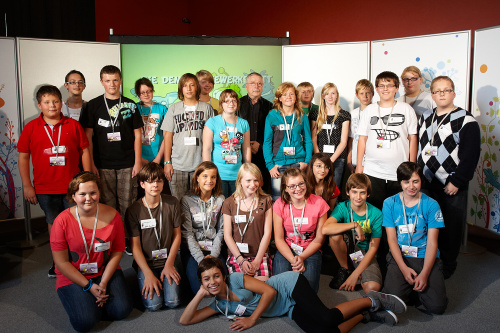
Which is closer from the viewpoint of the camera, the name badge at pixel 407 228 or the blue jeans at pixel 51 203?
→ the name badge at pixel 407 228

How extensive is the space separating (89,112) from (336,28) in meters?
3.90

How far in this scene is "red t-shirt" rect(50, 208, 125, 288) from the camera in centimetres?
279

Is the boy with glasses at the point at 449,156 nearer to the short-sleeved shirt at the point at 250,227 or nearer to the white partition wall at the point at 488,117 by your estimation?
the white partition wall at the point at 488,117

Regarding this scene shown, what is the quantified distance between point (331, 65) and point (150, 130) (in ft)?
7.14

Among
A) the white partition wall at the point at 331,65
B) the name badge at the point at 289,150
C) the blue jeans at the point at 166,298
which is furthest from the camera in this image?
the white partition wall at the point at 331,65

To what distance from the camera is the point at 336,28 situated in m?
6.29

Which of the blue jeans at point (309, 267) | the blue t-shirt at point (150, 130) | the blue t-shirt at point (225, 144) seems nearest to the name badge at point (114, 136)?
Answer: the blue t-shirt at point (150, 130)

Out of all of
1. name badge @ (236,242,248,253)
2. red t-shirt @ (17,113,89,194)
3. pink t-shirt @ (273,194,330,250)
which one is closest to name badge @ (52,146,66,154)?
red t-shirt @ (17,113,89,194)

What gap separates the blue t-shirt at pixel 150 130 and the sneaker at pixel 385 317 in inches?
96.8

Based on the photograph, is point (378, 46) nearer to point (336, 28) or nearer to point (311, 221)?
point (336, 28)

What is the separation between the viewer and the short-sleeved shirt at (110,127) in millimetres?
3771

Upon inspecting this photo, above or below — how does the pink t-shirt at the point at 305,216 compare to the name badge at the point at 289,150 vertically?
below

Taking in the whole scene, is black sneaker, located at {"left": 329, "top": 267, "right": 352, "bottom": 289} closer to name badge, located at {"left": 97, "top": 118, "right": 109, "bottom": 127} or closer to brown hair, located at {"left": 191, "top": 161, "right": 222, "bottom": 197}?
brown hair, located at {"left": 191, "top": 161, "right": 222, "bottom": 197}

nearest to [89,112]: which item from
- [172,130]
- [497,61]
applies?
[172,130]
